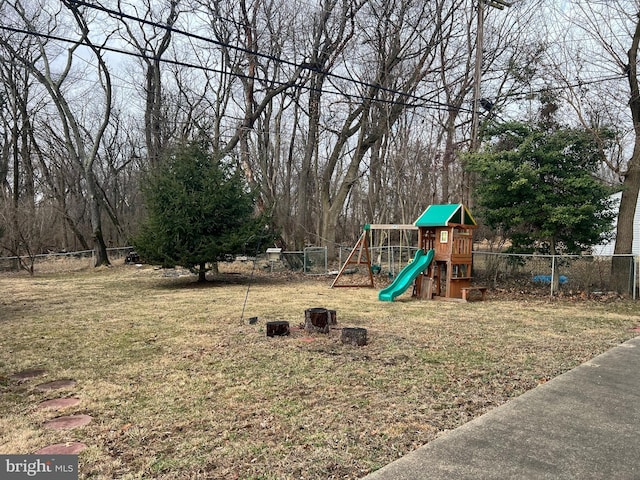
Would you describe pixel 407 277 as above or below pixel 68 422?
above

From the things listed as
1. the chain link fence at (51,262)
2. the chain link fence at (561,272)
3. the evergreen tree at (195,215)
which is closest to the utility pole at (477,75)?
the chain link fence at (561,272)

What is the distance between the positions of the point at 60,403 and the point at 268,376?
1811 mm

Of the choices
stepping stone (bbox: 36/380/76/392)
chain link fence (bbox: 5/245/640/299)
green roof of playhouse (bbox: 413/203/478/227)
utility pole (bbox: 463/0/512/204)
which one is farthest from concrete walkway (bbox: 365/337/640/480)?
utility pole (bbox: 463/0/512/204)

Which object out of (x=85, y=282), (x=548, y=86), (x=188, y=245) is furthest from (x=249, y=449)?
(x=85, y=282)

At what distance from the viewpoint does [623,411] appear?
3559 mm

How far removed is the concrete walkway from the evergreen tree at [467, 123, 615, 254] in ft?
23.2

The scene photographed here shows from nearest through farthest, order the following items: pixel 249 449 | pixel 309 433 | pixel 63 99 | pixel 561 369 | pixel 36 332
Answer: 1. pixel 249 449
2. pixel 309 433
3. pixel 561 369
4. pixel 36 332
5. pixel 63 99

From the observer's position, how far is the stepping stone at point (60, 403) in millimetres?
3680

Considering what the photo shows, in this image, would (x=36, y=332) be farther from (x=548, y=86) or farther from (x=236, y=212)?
(x=548, y=86)

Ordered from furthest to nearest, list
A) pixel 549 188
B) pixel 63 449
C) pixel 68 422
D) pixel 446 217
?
pixel 549 188 < pixel 446 217 < pixel 68 422 < pixel 63 449

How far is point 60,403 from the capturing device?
12.3 feet

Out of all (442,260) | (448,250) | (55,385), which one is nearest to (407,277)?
(442,260)

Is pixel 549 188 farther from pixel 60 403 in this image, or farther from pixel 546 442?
pixel 60 403

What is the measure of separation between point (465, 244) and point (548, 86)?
4880 millimetres
